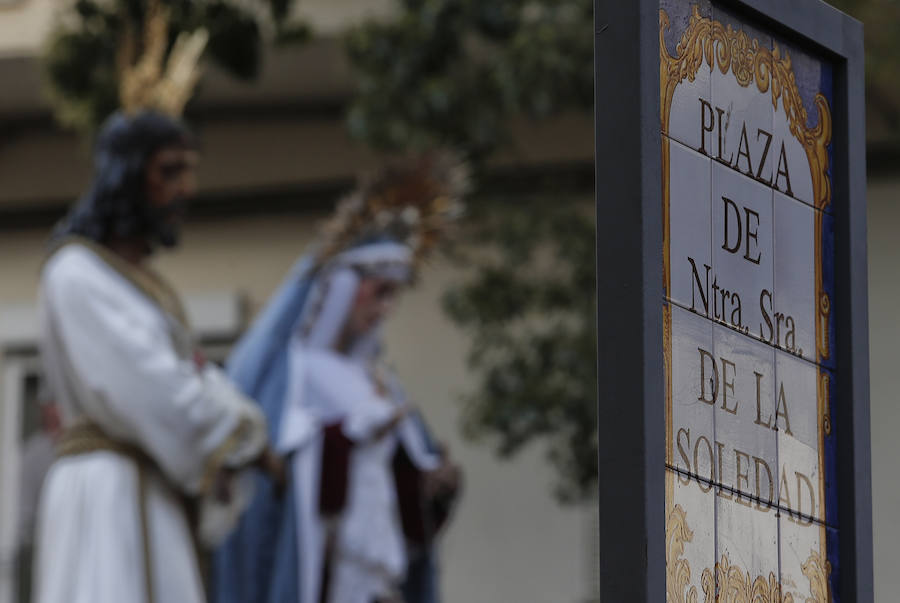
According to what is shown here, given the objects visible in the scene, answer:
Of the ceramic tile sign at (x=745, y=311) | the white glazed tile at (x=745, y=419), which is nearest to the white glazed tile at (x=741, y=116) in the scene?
the ceramic tile sign at (x=745, y=311)

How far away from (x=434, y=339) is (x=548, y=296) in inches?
104

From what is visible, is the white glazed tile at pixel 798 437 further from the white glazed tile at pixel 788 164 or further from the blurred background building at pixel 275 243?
the blurred background building at pixel 275 243

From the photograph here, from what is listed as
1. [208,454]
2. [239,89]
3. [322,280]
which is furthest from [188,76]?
[239,89]

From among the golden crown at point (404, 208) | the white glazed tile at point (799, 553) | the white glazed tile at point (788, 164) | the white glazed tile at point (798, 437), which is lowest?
the white glazed tile at point (799, 553)

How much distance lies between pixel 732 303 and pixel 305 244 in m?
9.83

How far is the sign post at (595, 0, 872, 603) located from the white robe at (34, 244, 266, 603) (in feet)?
10.9

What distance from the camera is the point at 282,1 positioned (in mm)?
8352

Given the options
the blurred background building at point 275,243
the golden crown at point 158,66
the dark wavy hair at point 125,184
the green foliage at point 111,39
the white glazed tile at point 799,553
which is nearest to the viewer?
the white glazed tile at point 799,553

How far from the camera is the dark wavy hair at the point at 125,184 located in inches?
260

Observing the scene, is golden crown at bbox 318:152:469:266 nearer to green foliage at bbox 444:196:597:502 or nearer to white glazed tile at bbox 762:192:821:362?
green foliage at bbox 444:196:597:502

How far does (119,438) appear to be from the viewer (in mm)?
6387

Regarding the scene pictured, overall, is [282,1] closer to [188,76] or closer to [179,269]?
[188,76]

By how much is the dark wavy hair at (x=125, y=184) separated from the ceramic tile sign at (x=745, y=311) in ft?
11.7

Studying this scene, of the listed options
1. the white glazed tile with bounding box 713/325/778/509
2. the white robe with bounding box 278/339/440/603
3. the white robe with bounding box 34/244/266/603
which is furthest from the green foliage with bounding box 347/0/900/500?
the white glazed tile with bounding box 713/325/778/509
